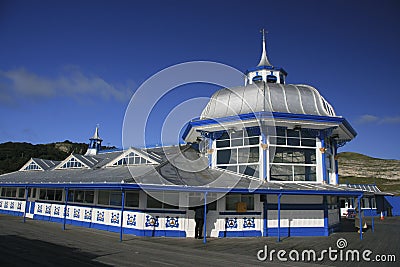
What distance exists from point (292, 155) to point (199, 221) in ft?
20.5

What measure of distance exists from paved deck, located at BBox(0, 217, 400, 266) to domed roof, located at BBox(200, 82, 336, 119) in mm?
6699

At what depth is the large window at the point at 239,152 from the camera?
655 inches

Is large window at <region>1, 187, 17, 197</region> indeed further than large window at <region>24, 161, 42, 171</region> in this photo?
No

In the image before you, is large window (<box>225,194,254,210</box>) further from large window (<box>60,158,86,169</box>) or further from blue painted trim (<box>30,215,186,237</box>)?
large window (<box>60,158,86,169</box>)

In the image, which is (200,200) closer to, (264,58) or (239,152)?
(239,152)

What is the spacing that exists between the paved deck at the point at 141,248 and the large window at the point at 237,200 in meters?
1.59

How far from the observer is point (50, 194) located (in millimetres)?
20703

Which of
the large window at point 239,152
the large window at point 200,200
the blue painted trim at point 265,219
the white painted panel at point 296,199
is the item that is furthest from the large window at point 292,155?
the large window at point 200,200

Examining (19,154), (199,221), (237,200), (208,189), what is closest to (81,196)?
(199,221)

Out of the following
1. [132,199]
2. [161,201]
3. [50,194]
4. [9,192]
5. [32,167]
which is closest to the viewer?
[161,201]

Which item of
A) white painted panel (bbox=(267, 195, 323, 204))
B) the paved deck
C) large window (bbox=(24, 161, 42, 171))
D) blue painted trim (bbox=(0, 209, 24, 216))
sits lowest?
blue painted trim (bbox=(0, 209, 24, 216))

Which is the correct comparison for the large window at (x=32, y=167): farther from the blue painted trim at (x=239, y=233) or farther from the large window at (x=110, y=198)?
the blue painted trim at (x=239, y=233)

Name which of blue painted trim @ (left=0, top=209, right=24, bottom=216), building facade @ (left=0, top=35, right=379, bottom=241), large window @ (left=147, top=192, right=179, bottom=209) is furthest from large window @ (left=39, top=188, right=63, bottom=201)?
large window @ (left=147, top=192, right=179, bottom=209)

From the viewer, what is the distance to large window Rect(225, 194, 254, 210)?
14969 mm
